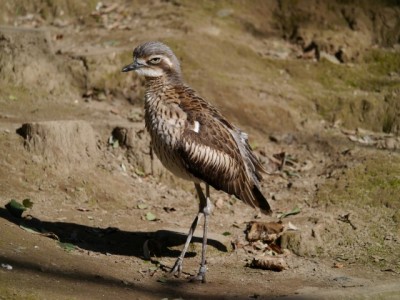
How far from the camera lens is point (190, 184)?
400 inches

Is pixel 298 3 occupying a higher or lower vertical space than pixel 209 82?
higher

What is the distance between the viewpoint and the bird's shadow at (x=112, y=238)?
8242 millimetres

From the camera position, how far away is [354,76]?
12.3 meters

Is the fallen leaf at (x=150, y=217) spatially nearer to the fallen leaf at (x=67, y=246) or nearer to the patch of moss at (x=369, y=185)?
the fallen leaf at (x=67, y=246)

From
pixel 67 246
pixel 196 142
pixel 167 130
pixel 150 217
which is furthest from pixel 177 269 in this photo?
pixel 150 217

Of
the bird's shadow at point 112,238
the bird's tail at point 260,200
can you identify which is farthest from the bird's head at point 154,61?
the bird's shadow at point 112,238

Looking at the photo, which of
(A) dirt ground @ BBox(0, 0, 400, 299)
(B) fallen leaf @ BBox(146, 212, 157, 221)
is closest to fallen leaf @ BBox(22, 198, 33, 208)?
(A) dirt ground @ BBox(0, 0, 400, 299)

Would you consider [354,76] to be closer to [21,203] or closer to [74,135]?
[74,135]

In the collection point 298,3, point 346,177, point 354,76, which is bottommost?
point 346,177

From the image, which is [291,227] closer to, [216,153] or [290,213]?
[290,213]

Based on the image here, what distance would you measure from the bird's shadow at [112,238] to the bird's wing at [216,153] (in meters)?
0.82

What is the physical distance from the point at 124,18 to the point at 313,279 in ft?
22.2

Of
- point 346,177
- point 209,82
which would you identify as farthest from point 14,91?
point 346,177

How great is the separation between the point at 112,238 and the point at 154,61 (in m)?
1.91
